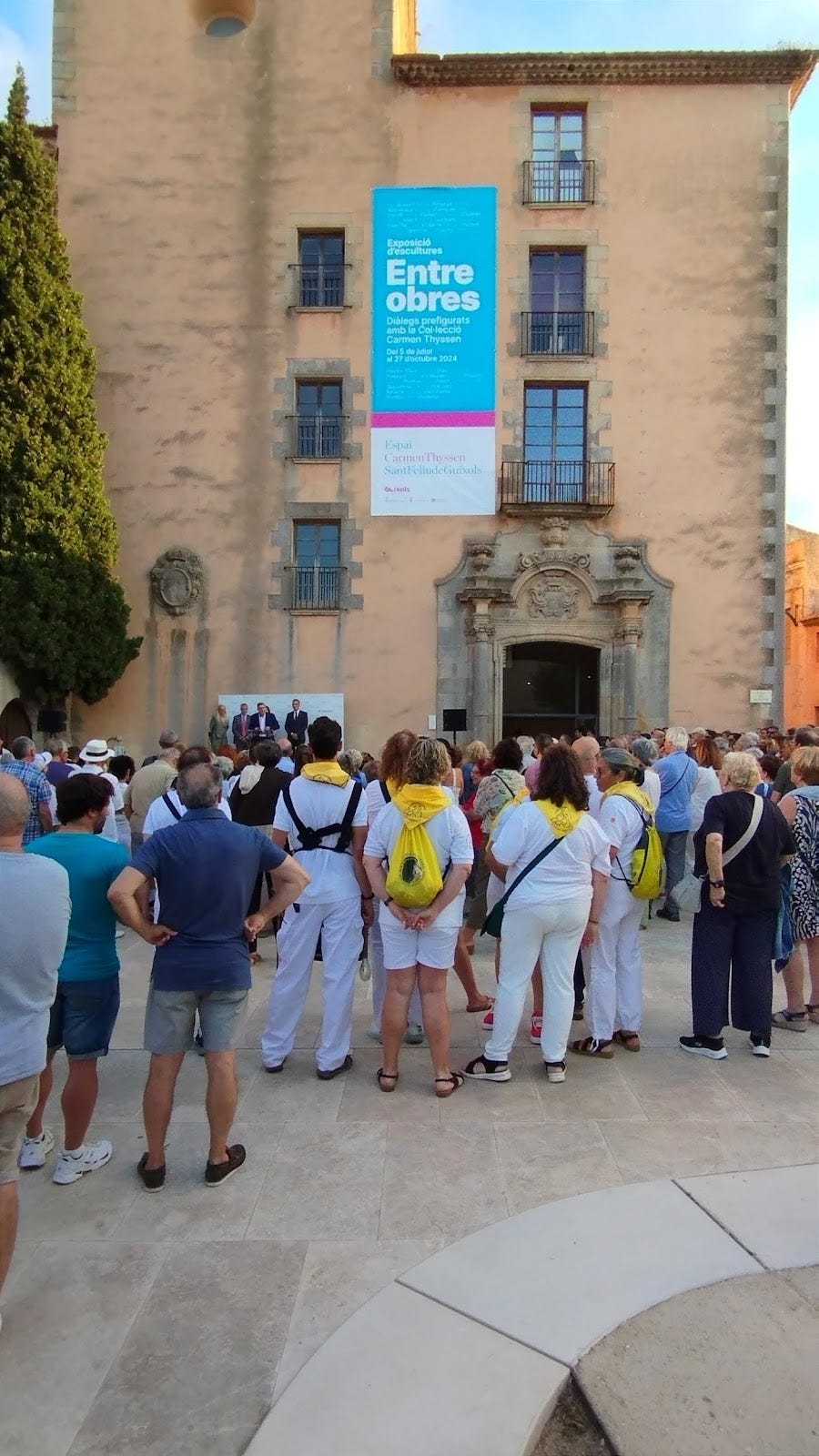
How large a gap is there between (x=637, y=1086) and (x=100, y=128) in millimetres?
19206

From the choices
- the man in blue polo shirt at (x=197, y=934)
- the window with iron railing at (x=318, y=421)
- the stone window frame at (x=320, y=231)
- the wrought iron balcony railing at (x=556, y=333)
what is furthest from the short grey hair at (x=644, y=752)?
the stone window frame at (x=320, y=231)

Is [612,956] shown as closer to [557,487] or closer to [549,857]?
[549,857]

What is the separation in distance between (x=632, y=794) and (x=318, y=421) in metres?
13.6

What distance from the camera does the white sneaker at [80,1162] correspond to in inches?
158

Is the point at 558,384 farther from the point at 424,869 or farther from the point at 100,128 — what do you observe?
the point at 424,869

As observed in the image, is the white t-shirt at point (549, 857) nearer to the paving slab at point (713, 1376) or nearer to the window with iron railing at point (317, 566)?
the paving slab at point (713, 1376)

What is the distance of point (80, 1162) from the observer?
4.07 metres

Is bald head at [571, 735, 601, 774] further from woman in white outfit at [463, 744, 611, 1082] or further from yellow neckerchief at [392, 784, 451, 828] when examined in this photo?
yellow neckerchief at [392, 784, 451, 828]

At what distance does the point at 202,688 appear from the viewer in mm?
17297

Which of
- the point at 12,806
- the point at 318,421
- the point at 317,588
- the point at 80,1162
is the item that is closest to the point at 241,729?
the point at 317,588

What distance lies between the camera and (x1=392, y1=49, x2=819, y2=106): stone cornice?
16734 mm

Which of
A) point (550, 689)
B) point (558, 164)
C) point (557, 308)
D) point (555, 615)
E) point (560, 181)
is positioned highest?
point (558, 164)

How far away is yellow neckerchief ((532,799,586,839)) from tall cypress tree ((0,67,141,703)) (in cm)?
1228

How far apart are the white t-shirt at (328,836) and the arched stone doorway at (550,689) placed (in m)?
13.3
